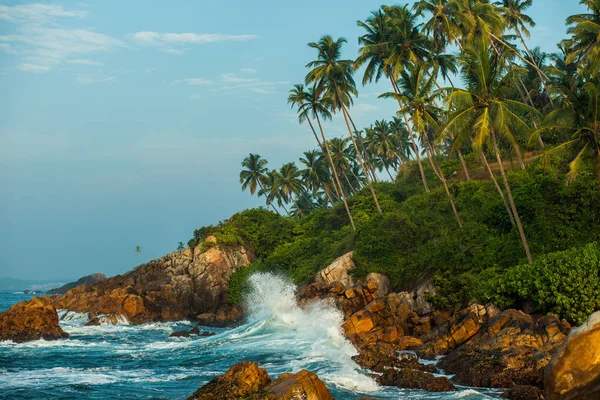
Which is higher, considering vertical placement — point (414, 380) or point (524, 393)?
point (414, 380)

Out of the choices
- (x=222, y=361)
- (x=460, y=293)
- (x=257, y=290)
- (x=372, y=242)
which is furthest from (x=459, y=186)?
(x=222, y=361)

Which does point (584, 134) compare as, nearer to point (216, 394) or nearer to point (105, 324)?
point (216, 394)

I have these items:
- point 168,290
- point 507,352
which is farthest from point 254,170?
point 507,352

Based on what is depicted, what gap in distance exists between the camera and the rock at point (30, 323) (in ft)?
109

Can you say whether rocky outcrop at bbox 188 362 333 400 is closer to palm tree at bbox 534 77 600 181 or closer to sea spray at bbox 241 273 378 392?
sea spray at bbox 241 273 378 392

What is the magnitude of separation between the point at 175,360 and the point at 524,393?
53.4ft

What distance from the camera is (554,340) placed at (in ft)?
61.6

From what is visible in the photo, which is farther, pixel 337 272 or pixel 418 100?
pixel 337 272

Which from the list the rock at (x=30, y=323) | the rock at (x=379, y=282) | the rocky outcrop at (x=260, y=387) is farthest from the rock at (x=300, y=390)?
the rock at (x=30, y=323)

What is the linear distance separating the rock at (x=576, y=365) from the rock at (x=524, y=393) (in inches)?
230

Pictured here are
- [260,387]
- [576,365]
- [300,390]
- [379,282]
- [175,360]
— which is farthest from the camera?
[379,282]

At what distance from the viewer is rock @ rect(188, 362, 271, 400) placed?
1398 cm

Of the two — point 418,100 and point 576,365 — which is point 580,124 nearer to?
point 418,100

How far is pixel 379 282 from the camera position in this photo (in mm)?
32281
